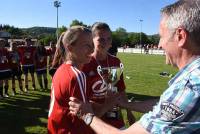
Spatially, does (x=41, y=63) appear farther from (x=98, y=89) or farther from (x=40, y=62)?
(x=98, y=89)

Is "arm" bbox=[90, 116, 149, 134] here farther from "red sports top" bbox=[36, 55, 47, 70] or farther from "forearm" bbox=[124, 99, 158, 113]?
"red sports top" bbox=[36, 55, 47, 70]

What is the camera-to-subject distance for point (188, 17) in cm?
202

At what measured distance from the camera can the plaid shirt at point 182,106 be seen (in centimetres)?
189

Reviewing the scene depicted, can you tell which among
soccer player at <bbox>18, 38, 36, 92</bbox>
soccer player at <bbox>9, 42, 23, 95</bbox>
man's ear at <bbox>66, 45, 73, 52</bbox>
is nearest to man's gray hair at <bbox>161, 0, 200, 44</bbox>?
man's ear at <bbox>66, 45, 73, 52</bbox>

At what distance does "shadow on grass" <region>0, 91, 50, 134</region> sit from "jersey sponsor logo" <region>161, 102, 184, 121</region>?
6831mm

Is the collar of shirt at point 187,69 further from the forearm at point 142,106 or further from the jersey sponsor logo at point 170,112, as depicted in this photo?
the forearm at point 142,106

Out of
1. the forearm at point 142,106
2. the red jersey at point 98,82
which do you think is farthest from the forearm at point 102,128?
the red jersey at point 98,82

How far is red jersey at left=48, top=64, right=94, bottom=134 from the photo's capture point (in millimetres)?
3199

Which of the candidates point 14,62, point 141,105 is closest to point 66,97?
point 141,105

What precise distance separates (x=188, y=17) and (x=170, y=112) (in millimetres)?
512

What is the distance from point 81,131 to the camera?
3412 mm

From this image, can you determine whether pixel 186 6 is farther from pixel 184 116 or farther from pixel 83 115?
pixel 83 115

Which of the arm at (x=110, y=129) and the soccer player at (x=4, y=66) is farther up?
the arm at (x=110, y=129)

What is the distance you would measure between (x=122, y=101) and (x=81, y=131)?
52 centimetres
